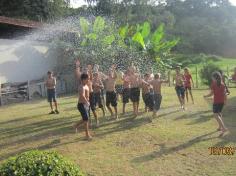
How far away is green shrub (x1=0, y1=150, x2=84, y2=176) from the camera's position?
16.2 feet

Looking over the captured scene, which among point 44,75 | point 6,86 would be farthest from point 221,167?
point 44,75

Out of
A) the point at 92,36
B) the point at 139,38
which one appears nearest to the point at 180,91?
the point at 139,38

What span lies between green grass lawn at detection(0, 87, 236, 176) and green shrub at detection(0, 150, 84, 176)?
2843 millimetres

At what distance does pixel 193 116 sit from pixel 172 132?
2440 mm

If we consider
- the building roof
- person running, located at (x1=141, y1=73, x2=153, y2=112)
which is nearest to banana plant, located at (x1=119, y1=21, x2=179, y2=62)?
the building roof

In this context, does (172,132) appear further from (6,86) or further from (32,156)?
(6,86)

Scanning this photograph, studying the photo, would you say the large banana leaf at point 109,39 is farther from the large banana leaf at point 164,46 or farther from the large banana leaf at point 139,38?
the large banana leaf at point 164,46

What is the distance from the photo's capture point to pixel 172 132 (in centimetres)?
1095

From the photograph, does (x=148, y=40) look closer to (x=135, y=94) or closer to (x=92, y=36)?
(x=92, y=36)

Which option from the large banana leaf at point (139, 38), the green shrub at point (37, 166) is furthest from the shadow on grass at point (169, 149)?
the large banana leaf at point (139, 38)
